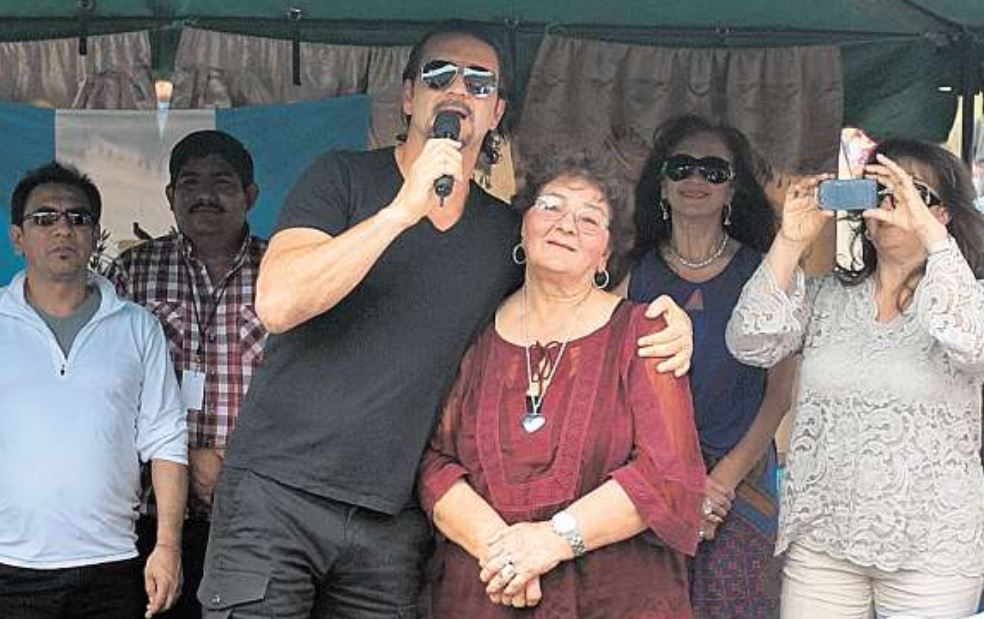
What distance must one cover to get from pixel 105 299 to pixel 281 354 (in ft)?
3.33

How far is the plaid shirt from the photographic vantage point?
11.1ft

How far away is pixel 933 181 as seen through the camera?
2754 millimetres

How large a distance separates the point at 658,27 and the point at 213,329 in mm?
1573

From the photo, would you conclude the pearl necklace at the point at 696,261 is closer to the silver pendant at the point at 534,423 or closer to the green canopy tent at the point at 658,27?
the green canopy tent at the point at 658,27

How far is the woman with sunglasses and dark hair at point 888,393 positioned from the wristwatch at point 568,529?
2.26 ft

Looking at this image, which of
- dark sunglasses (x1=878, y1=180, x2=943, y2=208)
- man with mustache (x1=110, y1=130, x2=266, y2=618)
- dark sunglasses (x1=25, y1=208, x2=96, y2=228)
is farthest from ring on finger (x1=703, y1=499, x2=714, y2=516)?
dark sunglasses (x1=25, y1=208, x2=96, y2=228)

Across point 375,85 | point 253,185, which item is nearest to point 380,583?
point 253,185

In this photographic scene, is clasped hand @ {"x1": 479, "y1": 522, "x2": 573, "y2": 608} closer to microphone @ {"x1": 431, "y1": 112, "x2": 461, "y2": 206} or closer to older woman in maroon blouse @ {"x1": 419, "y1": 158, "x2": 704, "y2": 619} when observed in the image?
older woman in maroon blouse @ {"x1": 419, "y1": 158, "x2": 704, "y2": 619}

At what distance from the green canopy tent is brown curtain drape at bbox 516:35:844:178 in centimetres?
4

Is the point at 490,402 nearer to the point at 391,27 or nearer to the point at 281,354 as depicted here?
the point at 281,354

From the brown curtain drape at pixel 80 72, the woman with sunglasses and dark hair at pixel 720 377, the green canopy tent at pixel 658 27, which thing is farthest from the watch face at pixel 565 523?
the brown curtain drape at pixel 80 72

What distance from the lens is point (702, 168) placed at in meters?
3.48

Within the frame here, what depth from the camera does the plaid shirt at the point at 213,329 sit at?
3391 millimetres

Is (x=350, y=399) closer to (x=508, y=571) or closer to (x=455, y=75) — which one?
(x=508, y=571)
